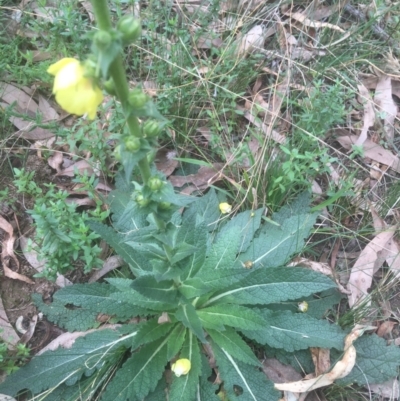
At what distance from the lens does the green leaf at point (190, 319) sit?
7.31 ft

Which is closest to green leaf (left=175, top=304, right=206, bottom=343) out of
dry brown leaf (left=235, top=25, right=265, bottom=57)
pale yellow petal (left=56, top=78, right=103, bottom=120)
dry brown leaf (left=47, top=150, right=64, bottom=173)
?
pale yellow petal (left=56, top=78, right=103, bottom=120)

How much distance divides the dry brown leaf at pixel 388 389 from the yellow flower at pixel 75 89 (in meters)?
2.20

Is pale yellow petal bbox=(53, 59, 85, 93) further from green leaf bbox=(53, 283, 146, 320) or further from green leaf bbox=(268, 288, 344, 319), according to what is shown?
green leaf bbox=(268, 288, 344, 319)

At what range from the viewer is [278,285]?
2.58 metres

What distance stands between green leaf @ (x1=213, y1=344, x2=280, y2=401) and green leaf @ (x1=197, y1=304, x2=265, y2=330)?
236 mm

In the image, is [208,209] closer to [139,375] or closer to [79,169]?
[79,169]

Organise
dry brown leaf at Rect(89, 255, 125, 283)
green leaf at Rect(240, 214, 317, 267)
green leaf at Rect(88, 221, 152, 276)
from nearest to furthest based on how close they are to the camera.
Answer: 1. green leaf at Rect(88, 221, 152, 276)
2. green leaf at Rect(240, 214, 317, 267)
3. dry brown leaf at Rect(89, 255, 125, 283)

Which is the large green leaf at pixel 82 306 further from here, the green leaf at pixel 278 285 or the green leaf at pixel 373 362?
the green leaf at pixel 373 362

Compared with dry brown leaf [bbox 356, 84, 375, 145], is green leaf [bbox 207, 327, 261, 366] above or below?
below

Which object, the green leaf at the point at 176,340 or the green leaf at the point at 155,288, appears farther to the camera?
the green leaf at the point at 176,340

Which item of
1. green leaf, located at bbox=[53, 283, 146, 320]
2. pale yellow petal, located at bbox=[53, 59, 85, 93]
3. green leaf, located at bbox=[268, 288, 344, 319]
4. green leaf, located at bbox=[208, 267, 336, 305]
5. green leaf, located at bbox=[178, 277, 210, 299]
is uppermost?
pale yellow petal, located at bbox=[53, 59, 85, 93]

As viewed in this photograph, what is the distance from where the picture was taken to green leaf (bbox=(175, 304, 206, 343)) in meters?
2.23

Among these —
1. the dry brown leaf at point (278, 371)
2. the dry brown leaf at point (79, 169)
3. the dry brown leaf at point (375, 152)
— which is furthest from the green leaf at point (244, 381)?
the dry brown leaf at point (375, 152)

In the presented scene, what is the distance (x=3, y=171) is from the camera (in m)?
3.11
